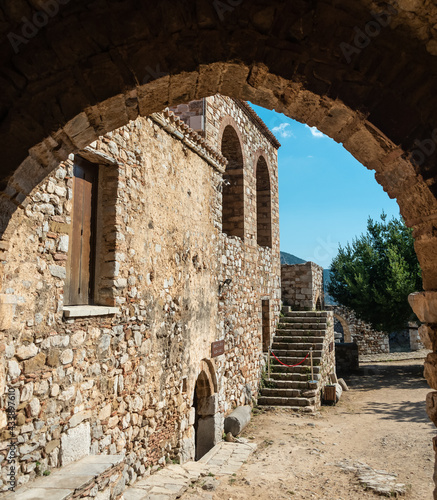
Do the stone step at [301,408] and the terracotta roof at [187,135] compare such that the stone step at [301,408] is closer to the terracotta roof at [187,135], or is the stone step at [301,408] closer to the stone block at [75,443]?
the terracotta roof at [187,135]

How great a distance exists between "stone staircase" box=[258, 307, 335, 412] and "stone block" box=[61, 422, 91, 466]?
646 centimetres

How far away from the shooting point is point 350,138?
8.70 ft

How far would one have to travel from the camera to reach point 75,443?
4.40 metres

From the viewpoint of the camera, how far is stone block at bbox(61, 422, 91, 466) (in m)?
4.24

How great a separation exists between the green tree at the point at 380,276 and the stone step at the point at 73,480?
1466cm

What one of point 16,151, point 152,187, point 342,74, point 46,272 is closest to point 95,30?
point 16,151

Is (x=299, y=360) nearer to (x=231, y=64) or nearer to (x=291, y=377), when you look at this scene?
(x=291, y=377)

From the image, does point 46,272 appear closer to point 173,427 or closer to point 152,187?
point 152,187

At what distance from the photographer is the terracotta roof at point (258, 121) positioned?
1152 centimetres

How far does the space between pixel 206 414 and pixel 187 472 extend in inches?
80.0

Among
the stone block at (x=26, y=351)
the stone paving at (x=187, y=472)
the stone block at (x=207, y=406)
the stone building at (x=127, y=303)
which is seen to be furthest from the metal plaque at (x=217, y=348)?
the stone block at (x=26, y=351)

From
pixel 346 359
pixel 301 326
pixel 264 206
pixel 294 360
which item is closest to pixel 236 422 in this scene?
pixel 294 360

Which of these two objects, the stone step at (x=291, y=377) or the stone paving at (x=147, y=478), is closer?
the stone paving at (x=147, y=478)

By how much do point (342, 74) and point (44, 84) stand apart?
1.74m
